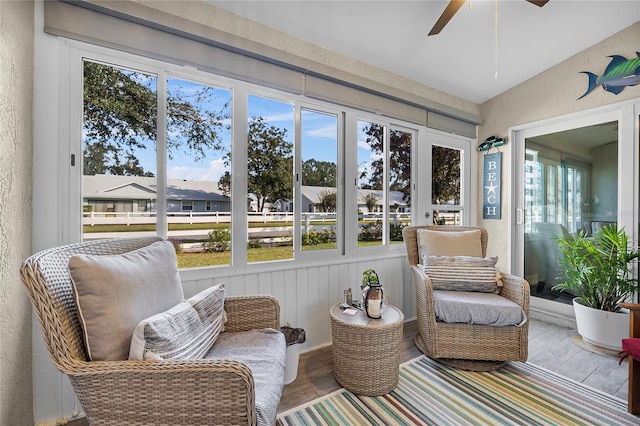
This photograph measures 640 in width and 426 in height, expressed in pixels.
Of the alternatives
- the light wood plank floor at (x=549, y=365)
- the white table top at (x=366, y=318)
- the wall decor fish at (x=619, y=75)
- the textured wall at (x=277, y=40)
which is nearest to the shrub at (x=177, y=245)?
the light wood plank floor at (x=549, y=365)

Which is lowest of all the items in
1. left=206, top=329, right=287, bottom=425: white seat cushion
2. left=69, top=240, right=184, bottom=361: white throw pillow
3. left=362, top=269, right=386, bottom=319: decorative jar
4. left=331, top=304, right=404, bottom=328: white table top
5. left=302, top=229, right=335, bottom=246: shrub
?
left=331, top=304, right=404, bottom=328: white table top

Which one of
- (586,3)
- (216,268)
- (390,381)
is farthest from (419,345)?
(586,3)

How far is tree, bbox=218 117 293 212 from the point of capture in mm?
2164

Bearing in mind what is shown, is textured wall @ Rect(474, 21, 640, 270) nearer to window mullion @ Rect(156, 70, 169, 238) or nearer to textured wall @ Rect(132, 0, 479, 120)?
textured wall @ Rect(132, 0, 479, 120)

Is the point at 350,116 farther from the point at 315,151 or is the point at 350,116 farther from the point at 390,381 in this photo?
the point at 390,381

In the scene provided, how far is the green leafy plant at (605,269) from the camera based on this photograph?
2250 mm

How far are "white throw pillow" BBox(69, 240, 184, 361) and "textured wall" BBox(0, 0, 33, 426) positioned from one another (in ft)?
1.48

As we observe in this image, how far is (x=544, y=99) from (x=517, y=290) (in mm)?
2096

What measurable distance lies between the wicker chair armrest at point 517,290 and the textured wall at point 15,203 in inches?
110

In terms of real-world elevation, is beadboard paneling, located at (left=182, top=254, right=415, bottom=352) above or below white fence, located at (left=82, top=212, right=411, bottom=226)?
below

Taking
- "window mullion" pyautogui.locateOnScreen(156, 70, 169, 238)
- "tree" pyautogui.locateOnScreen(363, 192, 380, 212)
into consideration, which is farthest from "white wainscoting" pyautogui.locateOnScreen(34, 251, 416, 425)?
"tree" pyautogui.locateOnScreen(363, 192, 380, 212)

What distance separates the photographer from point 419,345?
232cm

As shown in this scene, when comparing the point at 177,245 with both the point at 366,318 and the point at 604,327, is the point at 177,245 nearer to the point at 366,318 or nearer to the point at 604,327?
the point at 366,318

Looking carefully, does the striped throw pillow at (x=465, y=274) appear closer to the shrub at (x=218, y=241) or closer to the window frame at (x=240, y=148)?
the window frame at (x=240, y=148)
